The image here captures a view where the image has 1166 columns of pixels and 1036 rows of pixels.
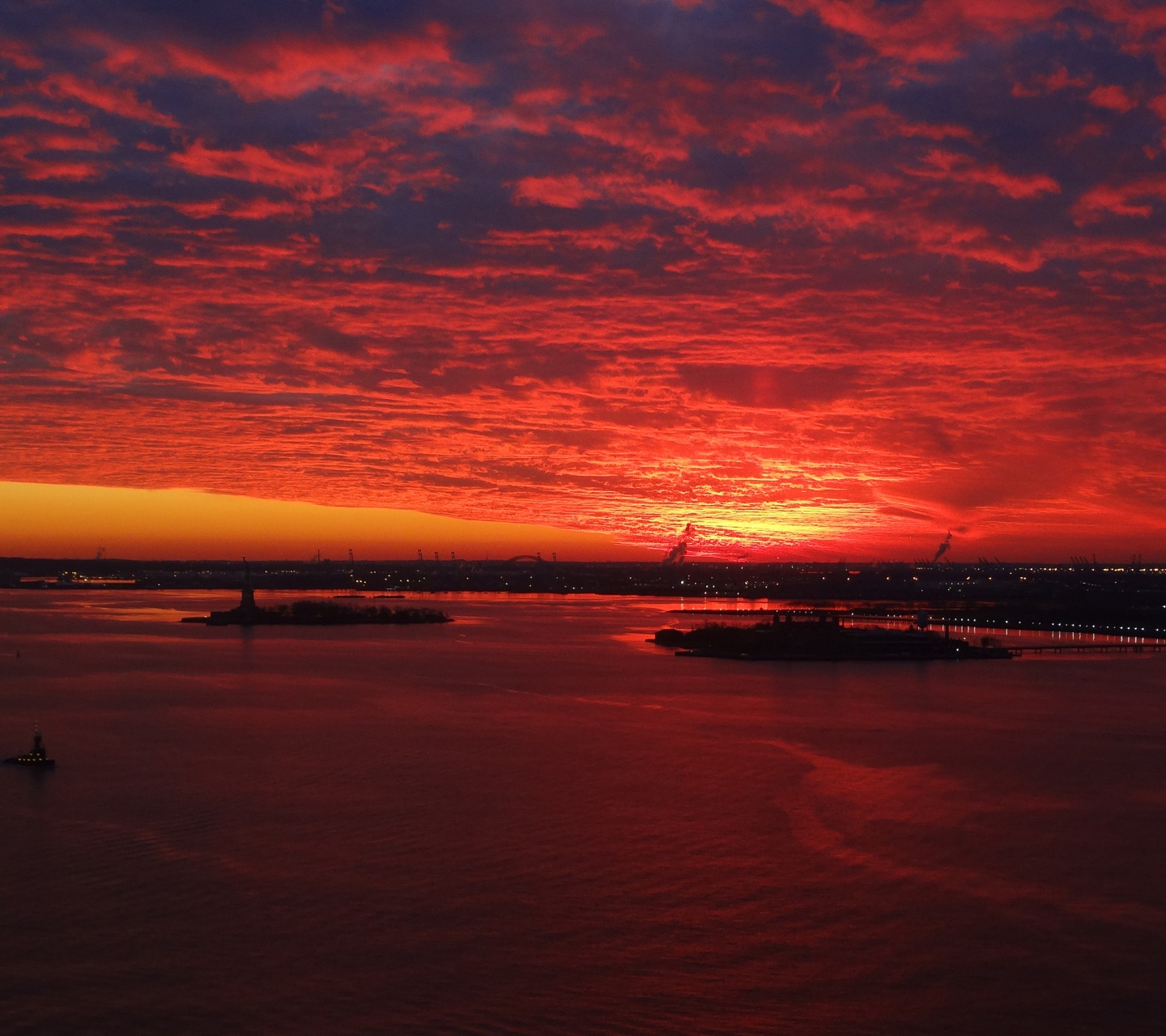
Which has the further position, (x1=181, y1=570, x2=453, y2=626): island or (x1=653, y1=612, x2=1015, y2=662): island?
(x1=181, y1=570, x2=453, y2=626): island

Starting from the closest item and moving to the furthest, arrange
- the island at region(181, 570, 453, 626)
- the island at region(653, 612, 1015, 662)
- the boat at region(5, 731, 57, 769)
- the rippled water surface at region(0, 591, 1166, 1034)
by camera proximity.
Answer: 1. the rippled water surface at region(0, 591, 1166, 1034)
2. the boat at region(5, 731, 57, 769)
3. the island at region(653, 612, 1015, 662)
4. the island at region(181, 570, 453, 626)

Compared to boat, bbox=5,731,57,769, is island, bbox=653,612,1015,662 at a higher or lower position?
higher

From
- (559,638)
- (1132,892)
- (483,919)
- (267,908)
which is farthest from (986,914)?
(559,638)

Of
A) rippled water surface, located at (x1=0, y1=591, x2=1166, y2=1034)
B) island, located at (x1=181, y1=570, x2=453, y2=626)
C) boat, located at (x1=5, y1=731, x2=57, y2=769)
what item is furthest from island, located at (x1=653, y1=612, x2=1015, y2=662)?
boat, located at (x1=5, y1=731, x2=57, y2=769)

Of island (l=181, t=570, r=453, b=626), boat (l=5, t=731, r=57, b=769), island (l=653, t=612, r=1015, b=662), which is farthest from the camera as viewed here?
island (l=181, t=570, r=453, b=626)

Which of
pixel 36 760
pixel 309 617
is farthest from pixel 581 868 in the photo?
pixel 309 617

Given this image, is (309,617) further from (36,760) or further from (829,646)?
(36,760)

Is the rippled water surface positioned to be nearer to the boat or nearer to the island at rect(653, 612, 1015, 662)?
the boat
